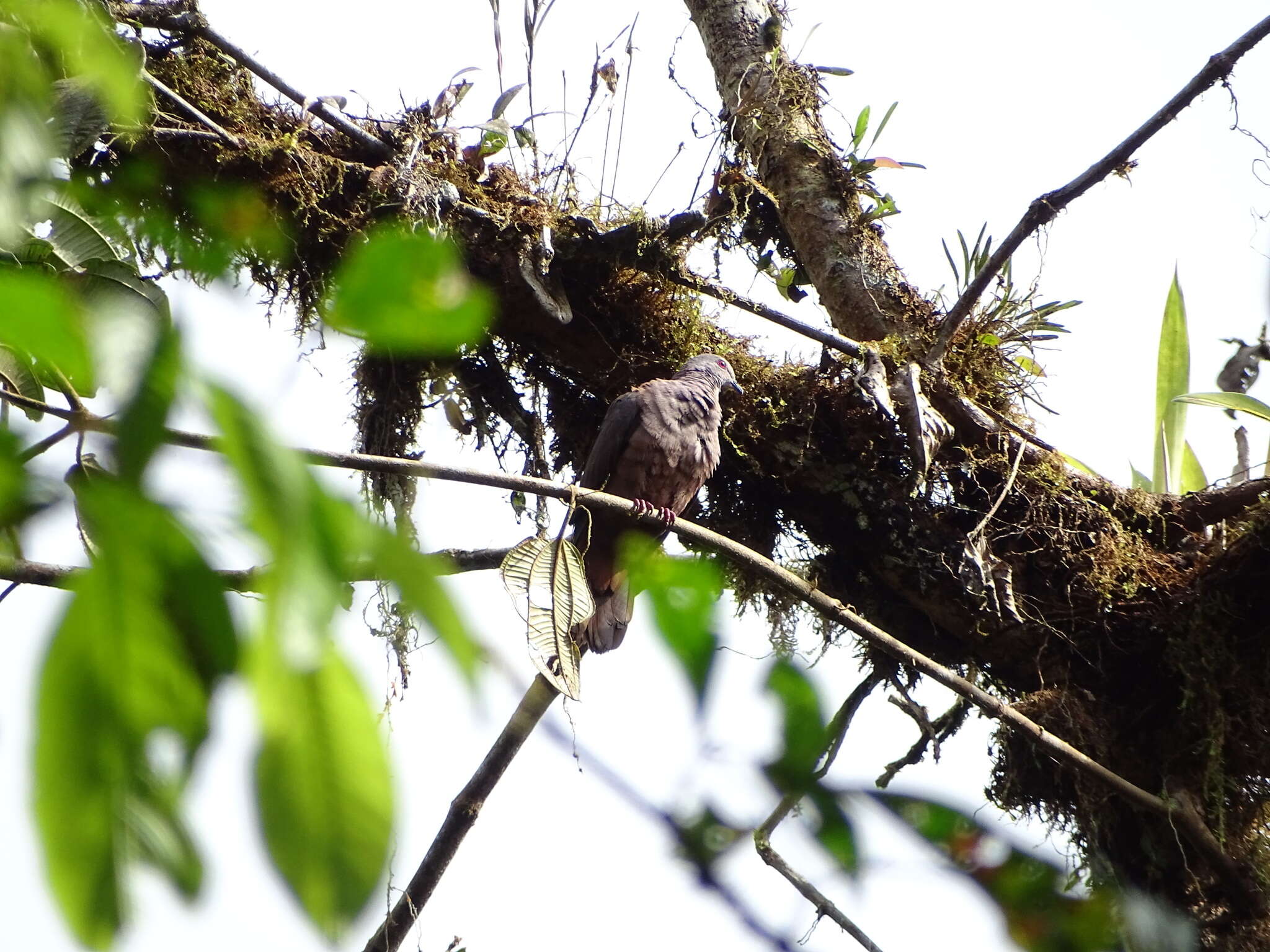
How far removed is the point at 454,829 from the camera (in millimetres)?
2250

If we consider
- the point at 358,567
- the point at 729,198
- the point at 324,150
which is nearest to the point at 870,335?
the point at 729,198

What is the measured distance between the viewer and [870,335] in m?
3.43

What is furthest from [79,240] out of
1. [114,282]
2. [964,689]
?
[964,689]

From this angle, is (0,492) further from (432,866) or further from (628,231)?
(628,231)

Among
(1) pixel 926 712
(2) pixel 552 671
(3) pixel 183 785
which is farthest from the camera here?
(1) pixel 926 712

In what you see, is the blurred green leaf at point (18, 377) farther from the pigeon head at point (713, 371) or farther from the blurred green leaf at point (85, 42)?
the pigeon head at point (713, 371)

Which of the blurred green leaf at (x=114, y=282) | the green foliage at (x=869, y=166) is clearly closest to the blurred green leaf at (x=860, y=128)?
the green foliage at (x=869, y=166)

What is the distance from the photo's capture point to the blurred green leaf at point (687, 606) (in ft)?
1.88

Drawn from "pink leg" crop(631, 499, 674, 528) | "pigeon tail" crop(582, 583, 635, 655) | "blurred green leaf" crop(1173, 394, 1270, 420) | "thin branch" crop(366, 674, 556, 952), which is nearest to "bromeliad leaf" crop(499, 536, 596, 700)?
"thin branch" crop(366, 674, 556, 952)

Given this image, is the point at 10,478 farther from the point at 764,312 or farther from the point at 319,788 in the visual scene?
the point at 764,312

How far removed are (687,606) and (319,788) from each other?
0.29 m

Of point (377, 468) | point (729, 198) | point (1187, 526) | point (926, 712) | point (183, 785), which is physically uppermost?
point (729, 198)

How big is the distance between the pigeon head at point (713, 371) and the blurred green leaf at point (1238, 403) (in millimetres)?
1543

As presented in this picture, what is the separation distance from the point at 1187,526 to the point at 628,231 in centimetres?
179
